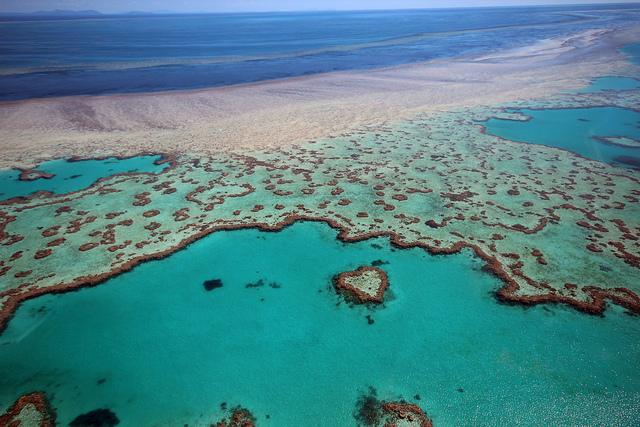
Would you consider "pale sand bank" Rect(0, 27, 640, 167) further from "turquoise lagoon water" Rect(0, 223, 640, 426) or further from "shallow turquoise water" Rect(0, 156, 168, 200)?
"turquoise lagoon water" Rect(0, 223, 640, 426)

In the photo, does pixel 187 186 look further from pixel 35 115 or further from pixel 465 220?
pixel 35 115

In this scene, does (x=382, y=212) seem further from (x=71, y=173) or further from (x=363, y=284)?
(x=71, y=173)

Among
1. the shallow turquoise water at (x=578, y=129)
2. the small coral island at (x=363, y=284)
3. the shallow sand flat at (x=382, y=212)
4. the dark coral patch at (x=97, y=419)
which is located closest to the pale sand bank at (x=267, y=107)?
the shallow sand flat at (x=382, y=212)

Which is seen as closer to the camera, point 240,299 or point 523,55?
point 240,299

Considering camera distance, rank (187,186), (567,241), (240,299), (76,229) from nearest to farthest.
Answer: (240,299), (567,241), (76,229), (187,186)

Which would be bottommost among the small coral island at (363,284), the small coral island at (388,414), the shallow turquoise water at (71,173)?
the small coral island at (388,414)

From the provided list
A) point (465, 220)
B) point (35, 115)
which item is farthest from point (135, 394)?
point (35, 115)

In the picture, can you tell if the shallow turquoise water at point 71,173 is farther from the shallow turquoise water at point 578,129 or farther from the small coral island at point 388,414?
the shallow turquoise water at point 578,129
